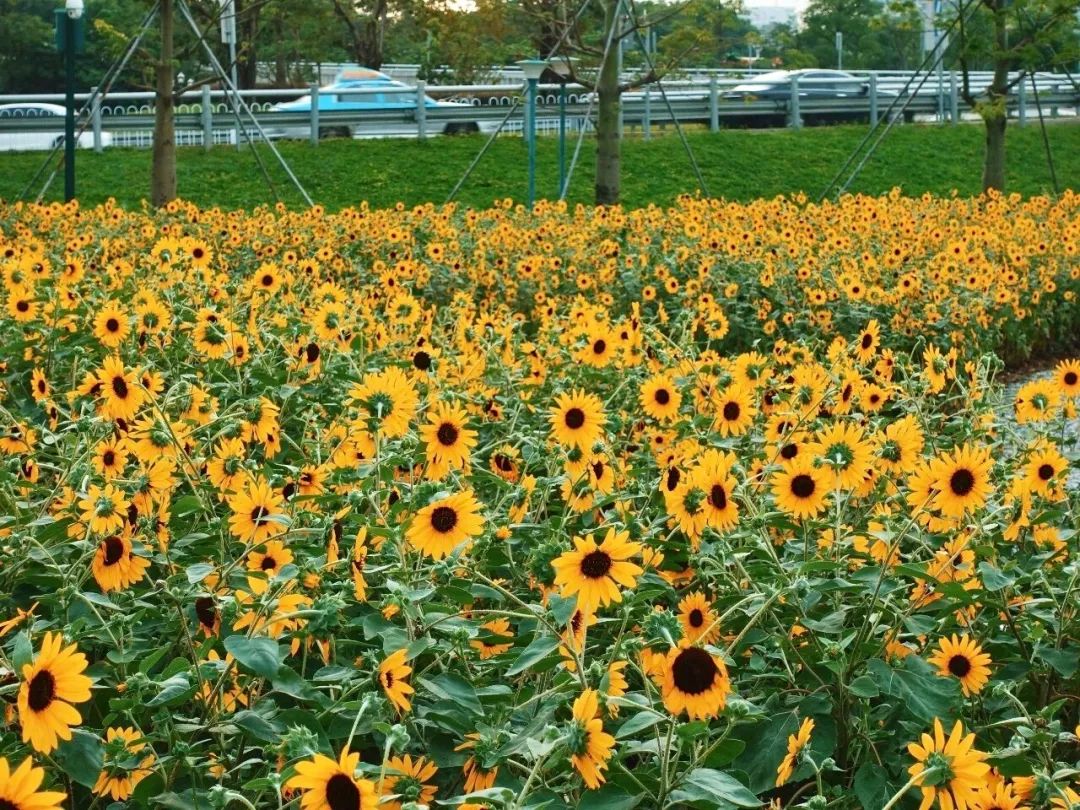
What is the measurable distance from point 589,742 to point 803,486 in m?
1.01

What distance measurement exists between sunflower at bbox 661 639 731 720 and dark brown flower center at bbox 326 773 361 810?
0.42m

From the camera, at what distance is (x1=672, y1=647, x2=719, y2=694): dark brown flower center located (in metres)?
1.71

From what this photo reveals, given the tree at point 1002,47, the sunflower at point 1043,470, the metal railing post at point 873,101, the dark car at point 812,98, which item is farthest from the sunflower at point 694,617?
the metal railing post at point 873,101

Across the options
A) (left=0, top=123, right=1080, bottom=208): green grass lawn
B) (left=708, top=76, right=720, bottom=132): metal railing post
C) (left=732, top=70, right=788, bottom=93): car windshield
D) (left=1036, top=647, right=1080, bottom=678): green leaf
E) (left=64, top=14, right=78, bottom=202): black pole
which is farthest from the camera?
(left=732, top=70, right=788, bottom=93): car windshield

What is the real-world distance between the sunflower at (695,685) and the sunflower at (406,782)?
31 centimetres

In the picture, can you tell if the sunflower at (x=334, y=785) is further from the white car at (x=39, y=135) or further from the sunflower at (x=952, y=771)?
the white car at (x=39, y=135)

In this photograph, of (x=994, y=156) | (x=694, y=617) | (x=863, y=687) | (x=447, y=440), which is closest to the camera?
(x=863, y=687)

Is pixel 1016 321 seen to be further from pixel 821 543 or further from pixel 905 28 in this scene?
pixel 905 28

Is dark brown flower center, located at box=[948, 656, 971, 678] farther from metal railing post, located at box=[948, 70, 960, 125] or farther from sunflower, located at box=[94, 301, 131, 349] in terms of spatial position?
metal railing post, located at box=[948, 70, 960, 125]

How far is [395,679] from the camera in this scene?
1.91 m

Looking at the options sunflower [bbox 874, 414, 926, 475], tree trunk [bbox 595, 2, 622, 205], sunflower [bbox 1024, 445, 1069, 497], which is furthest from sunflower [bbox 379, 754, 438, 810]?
tree trunk [bbox 595, 2, 622, 205]

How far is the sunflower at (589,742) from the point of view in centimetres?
162

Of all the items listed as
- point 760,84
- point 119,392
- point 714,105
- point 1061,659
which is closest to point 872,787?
point 1061,659

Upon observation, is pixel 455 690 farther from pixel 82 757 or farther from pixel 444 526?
pixel 82 757
